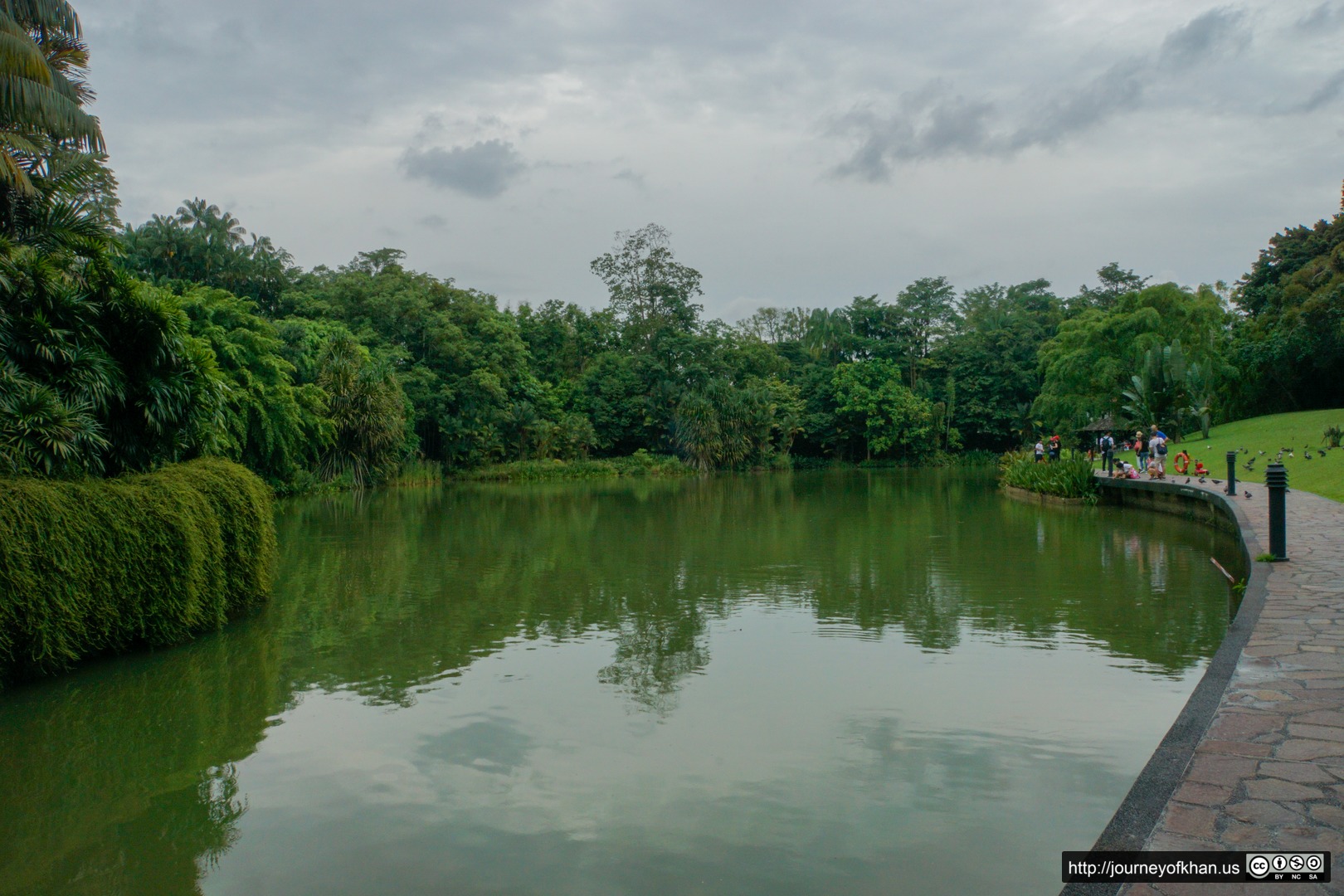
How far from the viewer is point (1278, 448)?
1064 inches

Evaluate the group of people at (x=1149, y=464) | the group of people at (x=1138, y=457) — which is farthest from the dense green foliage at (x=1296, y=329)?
the group of people at (x=1149, y=464)

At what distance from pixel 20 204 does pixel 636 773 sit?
8535 mm

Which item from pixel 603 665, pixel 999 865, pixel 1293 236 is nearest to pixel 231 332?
pixel 603 665

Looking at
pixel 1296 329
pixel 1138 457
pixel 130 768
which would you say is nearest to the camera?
pixel 130 768

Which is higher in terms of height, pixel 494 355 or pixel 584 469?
pixel 494 355

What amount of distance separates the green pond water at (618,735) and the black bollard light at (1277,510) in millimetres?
857

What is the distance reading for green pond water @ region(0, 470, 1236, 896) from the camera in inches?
161

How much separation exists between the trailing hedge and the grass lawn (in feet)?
52.7

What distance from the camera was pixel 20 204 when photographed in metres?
9.27

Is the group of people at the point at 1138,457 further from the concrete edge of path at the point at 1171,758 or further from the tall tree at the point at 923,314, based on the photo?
the tall tree at the point at 923,314

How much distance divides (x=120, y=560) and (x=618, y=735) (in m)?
4.38

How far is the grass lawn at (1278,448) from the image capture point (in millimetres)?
18406

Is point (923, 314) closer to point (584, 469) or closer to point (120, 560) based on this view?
point (584, 469)

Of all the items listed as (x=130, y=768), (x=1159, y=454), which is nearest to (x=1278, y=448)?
(x=1159, y=454)
